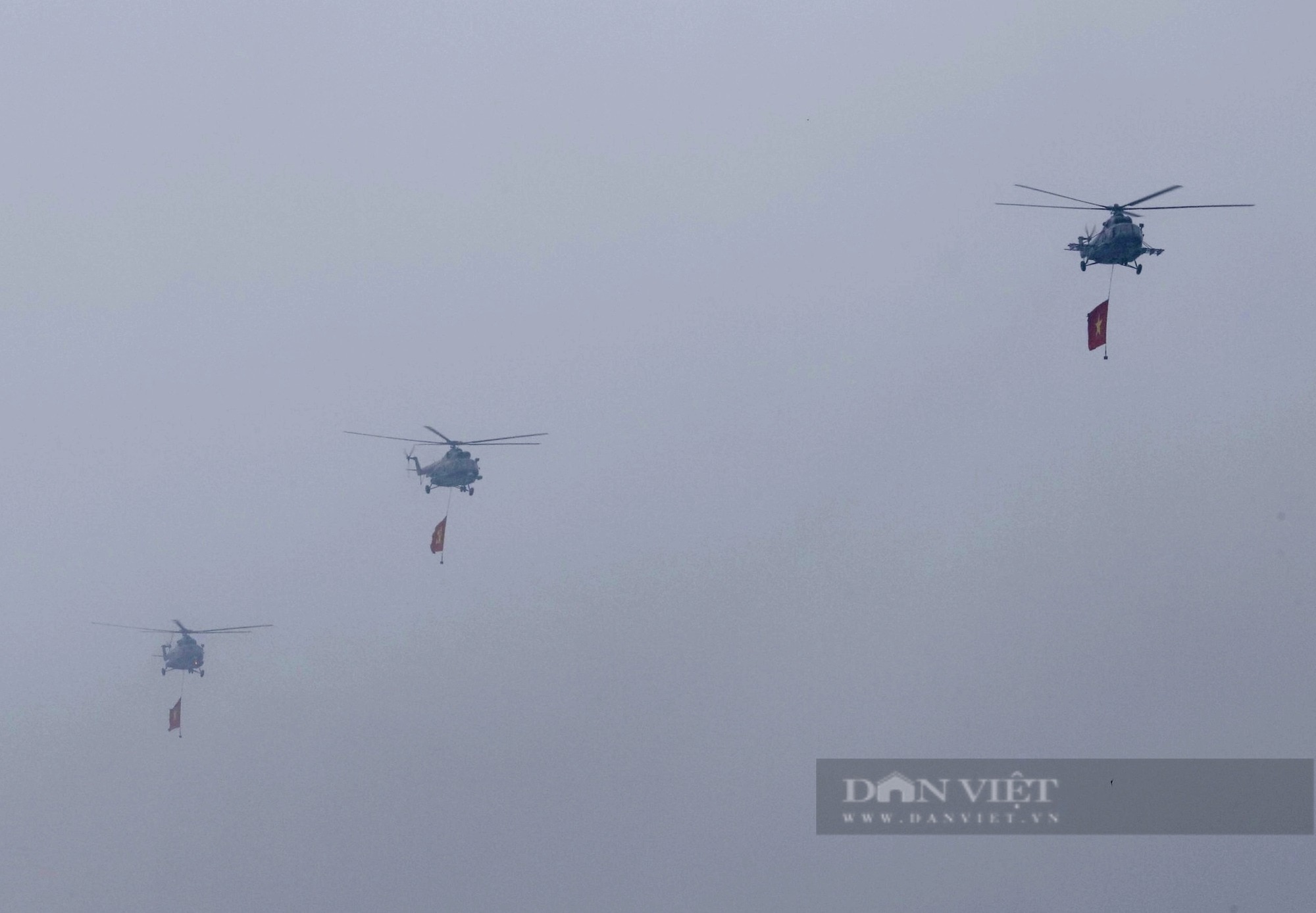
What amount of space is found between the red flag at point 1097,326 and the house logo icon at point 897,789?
50.1 metres

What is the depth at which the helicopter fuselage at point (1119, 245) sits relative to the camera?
79062mm

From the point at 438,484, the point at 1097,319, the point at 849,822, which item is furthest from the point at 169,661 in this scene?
the point at 1097,319

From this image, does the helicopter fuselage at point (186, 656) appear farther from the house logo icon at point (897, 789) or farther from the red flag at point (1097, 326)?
the red flag at point (1097, 326)

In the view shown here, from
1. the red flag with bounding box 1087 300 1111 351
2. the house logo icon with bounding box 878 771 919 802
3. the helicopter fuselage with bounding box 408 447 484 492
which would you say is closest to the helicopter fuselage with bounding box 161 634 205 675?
the helicopter fuselage with bounding box 408 447 484 492

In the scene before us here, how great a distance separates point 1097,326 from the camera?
79.2 metres

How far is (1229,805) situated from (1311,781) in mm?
9384

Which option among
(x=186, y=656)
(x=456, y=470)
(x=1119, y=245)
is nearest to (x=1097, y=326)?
(x=1119, y=245)

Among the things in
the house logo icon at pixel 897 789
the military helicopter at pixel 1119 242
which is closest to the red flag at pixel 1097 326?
the military helicopter at pixel 1119 242

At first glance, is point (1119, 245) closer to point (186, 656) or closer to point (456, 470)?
point (456, 470)

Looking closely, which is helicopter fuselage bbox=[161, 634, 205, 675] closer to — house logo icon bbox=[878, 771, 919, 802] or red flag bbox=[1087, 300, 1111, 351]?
house logo icon bbox=[878, 771, 919, 802]

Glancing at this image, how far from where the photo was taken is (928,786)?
391 feet

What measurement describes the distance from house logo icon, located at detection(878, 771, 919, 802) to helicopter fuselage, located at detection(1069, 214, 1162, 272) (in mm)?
51684

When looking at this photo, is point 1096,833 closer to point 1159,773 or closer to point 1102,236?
point 1159,773

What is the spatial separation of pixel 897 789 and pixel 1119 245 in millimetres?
54950
